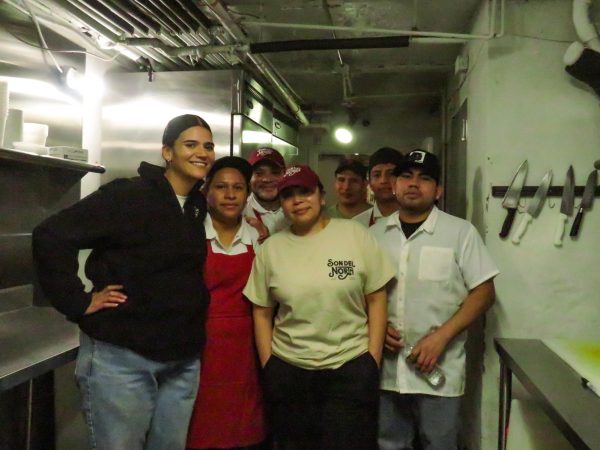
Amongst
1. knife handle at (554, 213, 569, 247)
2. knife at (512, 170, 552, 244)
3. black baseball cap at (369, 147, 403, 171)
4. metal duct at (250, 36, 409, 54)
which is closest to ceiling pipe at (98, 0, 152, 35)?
metal duct at (250, 36, 409, 54)

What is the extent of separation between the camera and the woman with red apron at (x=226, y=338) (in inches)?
66.5

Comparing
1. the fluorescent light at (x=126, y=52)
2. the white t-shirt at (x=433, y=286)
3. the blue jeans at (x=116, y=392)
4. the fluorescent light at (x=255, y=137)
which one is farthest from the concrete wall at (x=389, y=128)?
the blue jeans at (x=116, y=392)

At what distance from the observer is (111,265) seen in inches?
57.9

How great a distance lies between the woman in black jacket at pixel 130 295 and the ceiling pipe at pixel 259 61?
77cm

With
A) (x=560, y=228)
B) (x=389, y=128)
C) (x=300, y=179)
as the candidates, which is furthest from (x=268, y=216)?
(x=389, y=128)

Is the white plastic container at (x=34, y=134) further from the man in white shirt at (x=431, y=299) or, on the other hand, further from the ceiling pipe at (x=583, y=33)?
the ceiling pipe at (x=583, y=33)

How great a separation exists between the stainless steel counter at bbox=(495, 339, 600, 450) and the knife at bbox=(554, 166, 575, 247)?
46 cm

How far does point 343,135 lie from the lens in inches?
178

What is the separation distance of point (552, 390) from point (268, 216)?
4.13ft

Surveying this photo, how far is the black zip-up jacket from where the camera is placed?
4.55ft

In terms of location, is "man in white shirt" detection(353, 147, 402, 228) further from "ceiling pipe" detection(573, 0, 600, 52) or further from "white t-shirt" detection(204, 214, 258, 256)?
"ceiling pipe" detection(573, 0, 600, 52)

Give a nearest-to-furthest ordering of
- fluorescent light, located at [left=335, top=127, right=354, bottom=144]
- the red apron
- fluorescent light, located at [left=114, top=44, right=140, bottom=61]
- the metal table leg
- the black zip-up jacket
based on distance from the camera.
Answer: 1. the black zip-up jacket
2. the red apron
3. the metal table leg
4. fluorescent light, located at [left=114, top=44, right=140, bottom=61]
5. fluorescent light, located at [left=335, top=127, right=354, bottom=144]

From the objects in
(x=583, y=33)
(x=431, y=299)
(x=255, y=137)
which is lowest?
(x=431, y=299)

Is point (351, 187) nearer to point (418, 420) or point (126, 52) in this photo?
point (418, 420)
